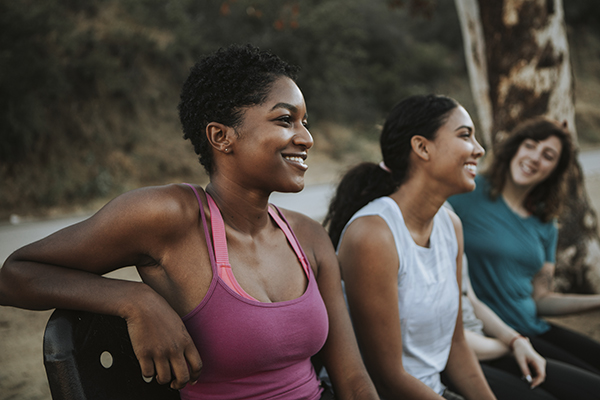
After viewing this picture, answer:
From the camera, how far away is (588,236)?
449 centimetres

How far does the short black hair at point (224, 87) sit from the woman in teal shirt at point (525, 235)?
1.91 m

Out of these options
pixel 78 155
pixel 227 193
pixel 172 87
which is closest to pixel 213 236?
pixel 227 193

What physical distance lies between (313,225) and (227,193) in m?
0.39

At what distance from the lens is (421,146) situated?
2.23m

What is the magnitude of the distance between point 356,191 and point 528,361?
1240 mm

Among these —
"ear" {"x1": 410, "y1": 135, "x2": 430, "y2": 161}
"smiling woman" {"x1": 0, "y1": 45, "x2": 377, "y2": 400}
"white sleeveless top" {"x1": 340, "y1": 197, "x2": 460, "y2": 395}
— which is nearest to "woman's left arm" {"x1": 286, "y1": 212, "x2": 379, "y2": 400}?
"smiling woman" {"x1": 0, "y1": 45, "x2": 377, "y2": 400}

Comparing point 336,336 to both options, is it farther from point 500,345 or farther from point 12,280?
point 500,345

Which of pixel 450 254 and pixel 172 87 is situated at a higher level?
pixel 172 87

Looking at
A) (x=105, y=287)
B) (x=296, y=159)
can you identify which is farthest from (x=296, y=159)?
(x=105, y=287)

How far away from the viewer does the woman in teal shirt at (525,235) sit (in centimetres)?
290

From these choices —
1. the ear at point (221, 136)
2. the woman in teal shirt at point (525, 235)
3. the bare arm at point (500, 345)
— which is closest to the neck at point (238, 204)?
the ear at point (221, 136)

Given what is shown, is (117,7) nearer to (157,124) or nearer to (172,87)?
(172,87)

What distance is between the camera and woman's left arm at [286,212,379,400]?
165 cm

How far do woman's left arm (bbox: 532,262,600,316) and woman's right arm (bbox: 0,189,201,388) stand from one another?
256 centimetres
